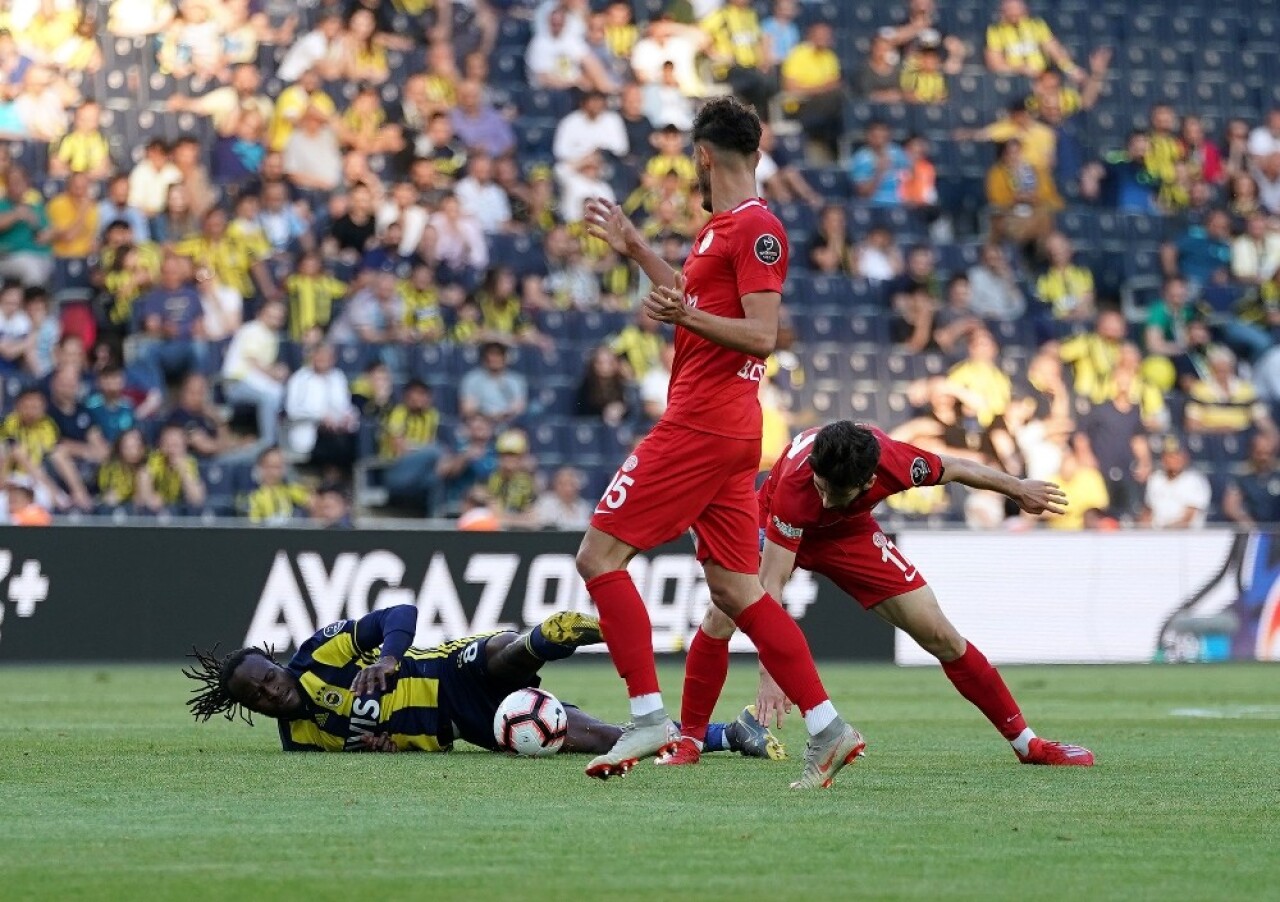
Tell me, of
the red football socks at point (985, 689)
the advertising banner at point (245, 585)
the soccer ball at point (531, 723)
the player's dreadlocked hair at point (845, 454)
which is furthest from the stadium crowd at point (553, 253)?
the player's dreadlocked hair at point (845, 454)

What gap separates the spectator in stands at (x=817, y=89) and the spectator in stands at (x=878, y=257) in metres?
1.63

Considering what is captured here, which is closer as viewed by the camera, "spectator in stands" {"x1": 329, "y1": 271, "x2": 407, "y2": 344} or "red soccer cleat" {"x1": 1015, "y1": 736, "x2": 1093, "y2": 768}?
"red soccer cleat" {"x1": 1015, "y1": 736, "x2": 1093, "y2": 768}

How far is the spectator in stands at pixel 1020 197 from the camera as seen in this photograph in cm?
2347

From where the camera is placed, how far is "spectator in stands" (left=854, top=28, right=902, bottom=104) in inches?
947

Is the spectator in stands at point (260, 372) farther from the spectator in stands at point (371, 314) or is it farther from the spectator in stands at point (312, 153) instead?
the spectator in stands at point (312, 153)

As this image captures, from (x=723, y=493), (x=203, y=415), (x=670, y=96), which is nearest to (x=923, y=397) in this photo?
(x=670, y=96)

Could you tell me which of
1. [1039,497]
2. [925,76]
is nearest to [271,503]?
[925,76]

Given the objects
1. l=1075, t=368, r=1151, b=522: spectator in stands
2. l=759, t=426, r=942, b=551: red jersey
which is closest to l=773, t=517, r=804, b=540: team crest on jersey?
l=759, t=426, r=942, b=551: red jersey

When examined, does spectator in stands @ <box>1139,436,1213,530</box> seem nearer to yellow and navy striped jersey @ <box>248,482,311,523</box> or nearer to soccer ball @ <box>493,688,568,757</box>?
yellow and navy striped jersey @ <box>248,482,311,523</box>

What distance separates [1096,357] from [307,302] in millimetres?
8104

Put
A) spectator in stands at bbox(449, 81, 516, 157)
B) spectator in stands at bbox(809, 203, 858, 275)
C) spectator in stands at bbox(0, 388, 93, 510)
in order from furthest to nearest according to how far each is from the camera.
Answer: spectator in stands at bbox(809, 203, 858, 275) → spectator in stands at bbox(449, 81, 516, 157) → spectator in stands at bbox(0, 388, 93, 510)

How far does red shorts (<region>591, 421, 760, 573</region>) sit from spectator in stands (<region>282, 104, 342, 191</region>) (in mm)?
13037

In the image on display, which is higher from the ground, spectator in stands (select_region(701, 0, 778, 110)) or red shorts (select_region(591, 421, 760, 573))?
spectator in stands (select_region(701, 0, 778, 110))

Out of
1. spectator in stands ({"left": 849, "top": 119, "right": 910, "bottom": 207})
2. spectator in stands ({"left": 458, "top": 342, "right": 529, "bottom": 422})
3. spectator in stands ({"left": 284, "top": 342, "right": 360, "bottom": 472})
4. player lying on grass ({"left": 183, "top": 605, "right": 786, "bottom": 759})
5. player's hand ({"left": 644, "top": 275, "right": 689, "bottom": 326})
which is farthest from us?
spectator in stands ({"left": 849, "top": 119, "right": 910, "bottom": 207})
